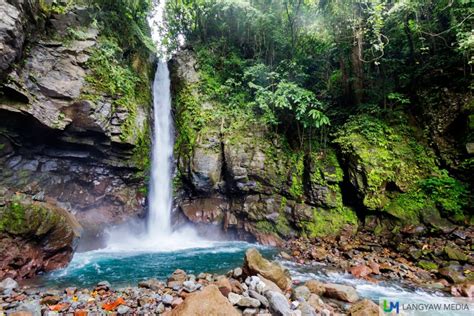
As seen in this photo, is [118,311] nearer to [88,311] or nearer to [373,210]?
[88,311]

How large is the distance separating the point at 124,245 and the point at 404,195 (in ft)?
35.9

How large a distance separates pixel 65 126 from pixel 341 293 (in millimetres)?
9393

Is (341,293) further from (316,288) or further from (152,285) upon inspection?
(152,285)

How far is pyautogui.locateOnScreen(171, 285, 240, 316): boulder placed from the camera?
3.35 metres

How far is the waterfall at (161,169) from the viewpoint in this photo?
457 inches

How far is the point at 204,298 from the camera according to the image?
11.5 ft

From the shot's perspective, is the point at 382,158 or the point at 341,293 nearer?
the point at 341,293

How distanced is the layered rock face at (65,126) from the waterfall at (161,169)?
62 centimetres

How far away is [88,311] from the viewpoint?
4.12 metres

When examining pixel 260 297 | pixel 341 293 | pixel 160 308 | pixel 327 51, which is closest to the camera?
pixel 160 308

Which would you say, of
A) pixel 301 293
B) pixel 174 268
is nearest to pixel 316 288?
pixel 301 293

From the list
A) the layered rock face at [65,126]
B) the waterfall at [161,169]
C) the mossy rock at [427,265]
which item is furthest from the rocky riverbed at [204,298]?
the waterfall at [161,169]

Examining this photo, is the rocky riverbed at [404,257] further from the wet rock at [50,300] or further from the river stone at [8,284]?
the river stone at [8,284]

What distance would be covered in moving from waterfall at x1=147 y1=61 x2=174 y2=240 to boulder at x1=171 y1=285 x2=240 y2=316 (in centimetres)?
847
